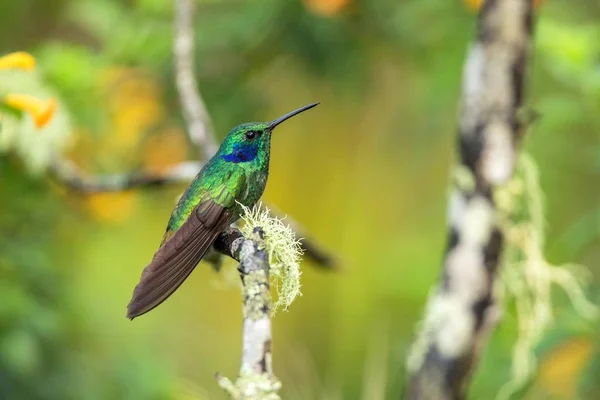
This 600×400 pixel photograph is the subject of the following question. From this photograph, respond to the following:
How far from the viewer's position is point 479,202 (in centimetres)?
240

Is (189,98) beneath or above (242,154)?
above

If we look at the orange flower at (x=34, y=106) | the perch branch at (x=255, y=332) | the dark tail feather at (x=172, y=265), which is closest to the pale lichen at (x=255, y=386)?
the perch branch at (x=255, y=332)

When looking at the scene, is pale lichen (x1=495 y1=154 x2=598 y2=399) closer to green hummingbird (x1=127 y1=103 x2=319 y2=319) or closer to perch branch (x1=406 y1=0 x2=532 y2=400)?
perch branch (x1=406 y1=0 x2=532 y2=400)

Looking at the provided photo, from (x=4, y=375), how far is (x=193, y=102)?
192 cm

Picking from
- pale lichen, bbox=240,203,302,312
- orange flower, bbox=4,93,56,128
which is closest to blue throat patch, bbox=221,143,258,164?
pale lichen, bbox=240,203,302,312

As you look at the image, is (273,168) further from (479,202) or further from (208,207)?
(208,207)

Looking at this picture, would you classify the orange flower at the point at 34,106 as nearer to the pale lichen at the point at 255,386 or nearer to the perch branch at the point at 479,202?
the pale lichen at the point at 255,386

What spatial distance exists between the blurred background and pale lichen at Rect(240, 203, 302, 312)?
279 millimetres

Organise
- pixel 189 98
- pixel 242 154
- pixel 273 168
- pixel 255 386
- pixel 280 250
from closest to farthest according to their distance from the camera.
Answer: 1. pixel 255 386
2. pixel 280 250
3. pixel 242 154
4. pixel 189 98
5. pixel 273 168

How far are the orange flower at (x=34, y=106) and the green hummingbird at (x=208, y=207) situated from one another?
519mm

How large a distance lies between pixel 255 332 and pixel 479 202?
1.43 m

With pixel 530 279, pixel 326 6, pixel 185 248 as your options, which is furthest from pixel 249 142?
pixel 326 6

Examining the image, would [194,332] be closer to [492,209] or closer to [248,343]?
[492,209]

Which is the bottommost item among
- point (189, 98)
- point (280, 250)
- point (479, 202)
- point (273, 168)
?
point (280, 250)
